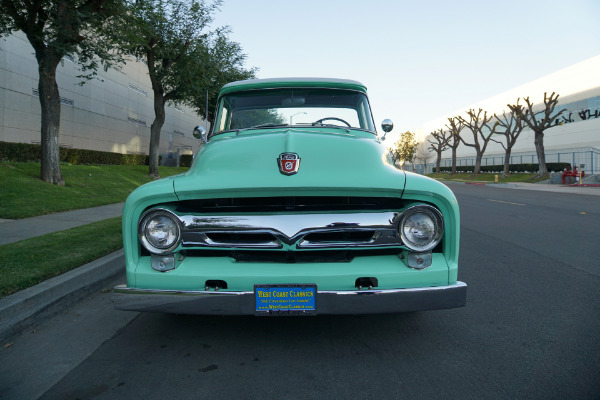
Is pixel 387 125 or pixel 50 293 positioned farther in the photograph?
pixel 387 125

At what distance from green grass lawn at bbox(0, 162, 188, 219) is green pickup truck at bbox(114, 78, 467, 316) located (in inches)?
300

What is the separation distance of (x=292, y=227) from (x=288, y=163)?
0.43m

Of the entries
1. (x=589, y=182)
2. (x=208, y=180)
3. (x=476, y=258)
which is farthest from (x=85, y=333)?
(x=589, y=182)

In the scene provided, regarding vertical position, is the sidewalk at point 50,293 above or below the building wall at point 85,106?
below

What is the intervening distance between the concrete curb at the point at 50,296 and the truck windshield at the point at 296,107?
2.05 m

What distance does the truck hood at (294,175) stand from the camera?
2602 millimetres

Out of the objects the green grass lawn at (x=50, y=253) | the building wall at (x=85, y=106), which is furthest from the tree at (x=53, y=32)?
the green grass lawn at (x=50, y=253)

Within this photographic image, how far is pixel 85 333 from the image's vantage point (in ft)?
10.6

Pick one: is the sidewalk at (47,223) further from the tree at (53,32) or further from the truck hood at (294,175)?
the truck hood at (294,175)

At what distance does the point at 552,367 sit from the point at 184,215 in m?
2.45

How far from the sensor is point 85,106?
23891 millimetres

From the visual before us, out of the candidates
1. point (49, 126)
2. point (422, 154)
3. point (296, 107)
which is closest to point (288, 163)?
point (296, 107)

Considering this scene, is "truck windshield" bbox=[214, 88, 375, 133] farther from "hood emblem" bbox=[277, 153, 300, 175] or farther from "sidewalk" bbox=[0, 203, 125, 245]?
"sidewalk" bbox=[0, 203, 125, 245]

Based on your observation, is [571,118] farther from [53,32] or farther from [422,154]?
[53,32]
